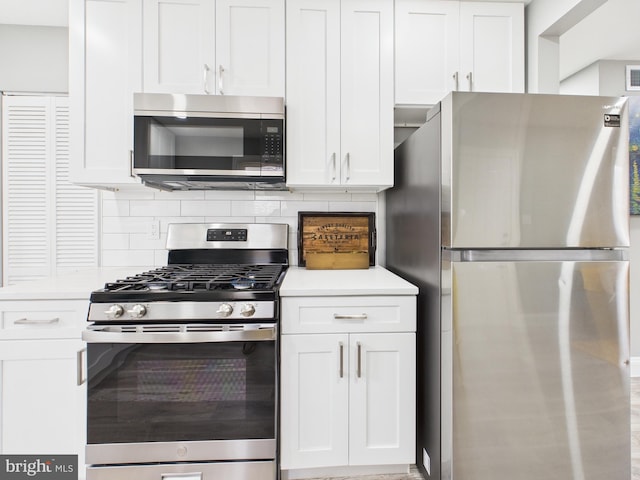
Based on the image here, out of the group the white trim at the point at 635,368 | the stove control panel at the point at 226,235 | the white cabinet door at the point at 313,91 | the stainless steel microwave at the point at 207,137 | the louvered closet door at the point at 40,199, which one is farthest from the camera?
the white trim at the point at 635,368

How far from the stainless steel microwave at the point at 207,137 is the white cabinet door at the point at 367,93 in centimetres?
38

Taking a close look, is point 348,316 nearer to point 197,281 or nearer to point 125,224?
point 197,281

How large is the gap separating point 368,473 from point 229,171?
162 centimetres

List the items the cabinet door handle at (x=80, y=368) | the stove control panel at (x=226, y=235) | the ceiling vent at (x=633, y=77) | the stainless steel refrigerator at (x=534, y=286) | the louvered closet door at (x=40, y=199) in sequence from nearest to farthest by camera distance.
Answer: the stainless steel refrigerator at (x=534, y=286)
the cabinet door handle at (x=80, y=368)
the stove control panel at (x=226, y=235)
the louvered closet door at (x=40, y=199)
the ceiling vent at (x=633, y=77)

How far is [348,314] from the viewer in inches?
59.6

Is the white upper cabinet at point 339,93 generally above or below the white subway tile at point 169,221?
above

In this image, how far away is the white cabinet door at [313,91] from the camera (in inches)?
73.9

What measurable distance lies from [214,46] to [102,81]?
63 centimetres

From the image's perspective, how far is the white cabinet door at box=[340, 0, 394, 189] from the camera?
1896mm

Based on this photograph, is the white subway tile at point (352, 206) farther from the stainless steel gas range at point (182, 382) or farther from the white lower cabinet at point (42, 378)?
the white lower cabinet at point (42, 378)

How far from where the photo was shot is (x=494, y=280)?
131 cm

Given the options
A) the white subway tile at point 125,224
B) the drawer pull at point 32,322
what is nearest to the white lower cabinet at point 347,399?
the drawer pull at point 32,322

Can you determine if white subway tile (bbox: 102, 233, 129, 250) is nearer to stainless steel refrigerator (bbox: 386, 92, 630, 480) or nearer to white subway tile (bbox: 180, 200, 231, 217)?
white subway tile (bbox: 180, 200, 231, 217)

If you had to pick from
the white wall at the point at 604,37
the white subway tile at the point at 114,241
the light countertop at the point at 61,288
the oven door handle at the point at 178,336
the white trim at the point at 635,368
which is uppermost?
the white wall at the point at 604,37
